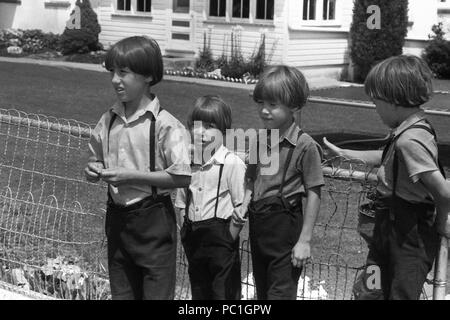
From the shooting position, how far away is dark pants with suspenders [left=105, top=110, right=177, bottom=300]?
3.58m

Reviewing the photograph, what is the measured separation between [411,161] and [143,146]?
1.15 meters

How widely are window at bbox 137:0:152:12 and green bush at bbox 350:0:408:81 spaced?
17.0 ft

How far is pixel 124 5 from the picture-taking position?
20.8 metres

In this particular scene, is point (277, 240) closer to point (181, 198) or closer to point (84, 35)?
point (181, 198)

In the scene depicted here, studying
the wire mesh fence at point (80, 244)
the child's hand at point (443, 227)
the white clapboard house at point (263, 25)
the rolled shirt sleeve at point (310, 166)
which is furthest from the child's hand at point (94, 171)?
the white clapboard house at point (263, 25)

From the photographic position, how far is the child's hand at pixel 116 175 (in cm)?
342

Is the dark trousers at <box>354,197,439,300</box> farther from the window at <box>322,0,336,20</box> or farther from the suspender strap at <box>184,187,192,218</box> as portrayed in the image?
the window at <box>322,0,336,20</box>

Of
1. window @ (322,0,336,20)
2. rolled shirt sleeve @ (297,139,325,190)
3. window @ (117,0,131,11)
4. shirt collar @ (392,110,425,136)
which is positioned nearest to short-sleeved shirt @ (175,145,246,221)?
rolled shirt sleeve @ (297,139,325,190)

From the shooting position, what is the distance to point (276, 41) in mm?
17703

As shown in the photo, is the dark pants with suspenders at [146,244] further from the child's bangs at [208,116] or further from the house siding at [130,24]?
the house siding at [130,24]

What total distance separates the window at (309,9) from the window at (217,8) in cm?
188

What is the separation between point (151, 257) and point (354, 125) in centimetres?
882

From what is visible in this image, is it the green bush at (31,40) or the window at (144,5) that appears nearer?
the window at (144,5)

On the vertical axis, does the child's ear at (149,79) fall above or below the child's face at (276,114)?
above
